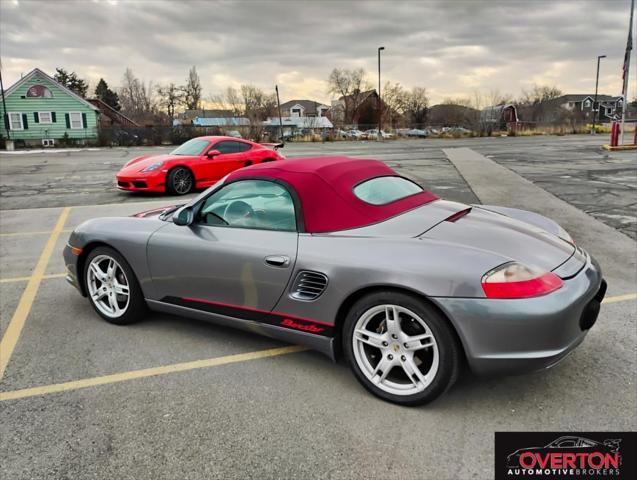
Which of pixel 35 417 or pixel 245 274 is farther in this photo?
pixel 245 274

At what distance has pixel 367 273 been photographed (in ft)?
9.18

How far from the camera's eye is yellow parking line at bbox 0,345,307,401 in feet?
10.3

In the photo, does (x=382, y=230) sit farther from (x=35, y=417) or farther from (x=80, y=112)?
(x=80, y=112)

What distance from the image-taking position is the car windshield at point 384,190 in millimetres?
3385

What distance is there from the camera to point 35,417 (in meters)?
2.87

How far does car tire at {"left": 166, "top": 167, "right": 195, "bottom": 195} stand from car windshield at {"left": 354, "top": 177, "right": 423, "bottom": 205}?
8.03 meters

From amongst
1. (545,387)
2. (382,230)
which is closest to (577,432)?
(545,387)

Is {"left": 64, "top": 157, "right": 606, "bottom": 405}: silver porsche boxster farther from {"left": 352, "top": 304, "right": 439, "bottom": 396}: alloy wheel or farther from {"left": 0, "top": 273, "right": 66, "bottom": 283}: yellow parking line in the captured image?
{"left": 0, "top": 273, "right": 66, "bottom": 283}: yellow parking line

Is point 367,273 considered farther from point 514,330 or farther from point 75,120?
point 75,120

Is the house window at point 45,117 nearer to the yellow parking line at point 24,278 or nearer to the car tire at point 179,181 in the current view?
the car tire at point 179,181

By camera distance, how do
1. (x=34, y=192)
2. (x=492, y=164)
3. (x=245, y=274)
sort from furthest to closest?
(x=492, y=164) < (x=34, y=192) < (x=245, y=274)

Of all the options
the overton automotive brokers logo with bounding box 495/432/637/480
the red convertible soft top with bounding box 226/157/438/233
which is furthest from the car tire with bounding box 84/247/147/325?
the overton automotive brokers logo with bounding box 495/432/637/480

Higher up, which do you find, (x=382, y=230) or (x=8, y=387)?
(x=382, y=230)

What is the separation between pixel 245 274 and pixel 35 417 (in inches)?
57.6
